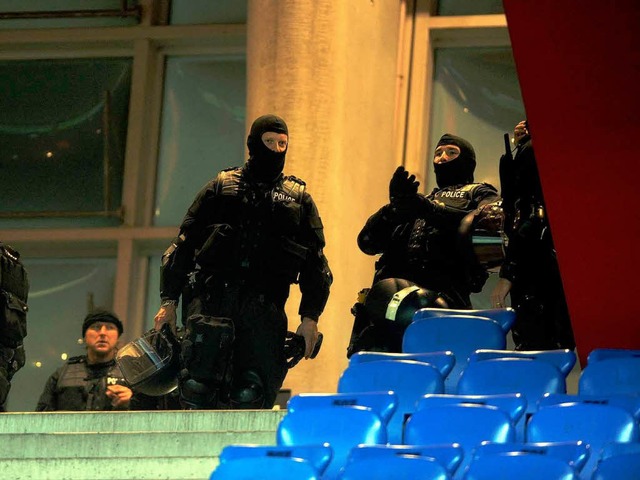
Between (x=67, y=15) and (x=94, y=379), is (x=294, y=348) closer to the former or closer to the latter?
Result: (x=94, y=379)

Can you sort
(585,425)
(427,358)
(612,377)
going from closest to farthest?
(585,425)
(612,377)
(427,358)

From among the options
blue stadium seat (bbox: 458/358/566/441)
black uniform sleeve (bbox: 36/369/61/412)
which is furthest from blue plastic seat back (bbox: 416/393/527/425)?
black uniform sleeve (bbox: 36/369/61/412)

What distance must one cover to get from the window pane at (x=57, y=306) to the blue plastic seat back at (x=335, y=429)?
305 inches

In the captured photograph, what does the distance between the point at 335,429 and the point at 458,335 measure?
1.63m

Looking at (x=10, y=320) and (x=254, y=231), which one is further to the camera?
(x=10, y=320)

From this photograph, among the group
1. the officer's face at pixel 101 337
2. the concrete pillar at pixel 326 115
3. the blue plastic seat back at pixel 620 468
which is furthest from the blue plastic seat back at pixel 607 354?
the concrete pillar at pixel 326 115

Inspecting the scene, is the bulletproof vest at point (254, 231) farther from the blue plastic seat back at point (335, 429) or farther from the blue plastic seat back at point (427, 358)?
the blue plastic seat back at point (335, 429)

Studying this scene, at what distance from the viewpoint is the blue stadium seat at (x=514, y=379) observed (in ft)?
21.3

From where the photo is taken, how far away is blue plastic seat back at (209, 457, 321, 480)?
17.0 ft

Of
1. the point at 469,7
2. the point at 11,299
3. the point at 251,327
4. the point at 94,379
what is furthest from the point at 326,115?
the point at 251,327

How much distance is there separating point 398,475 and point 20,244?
9.06 metres

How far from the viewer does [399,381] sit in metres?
6.57

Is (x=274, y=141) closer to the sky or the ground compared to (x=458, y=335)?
closer to the sky

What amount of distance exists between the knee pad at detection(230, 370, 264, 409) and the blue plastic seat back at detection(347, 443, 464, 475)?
2.11 m
